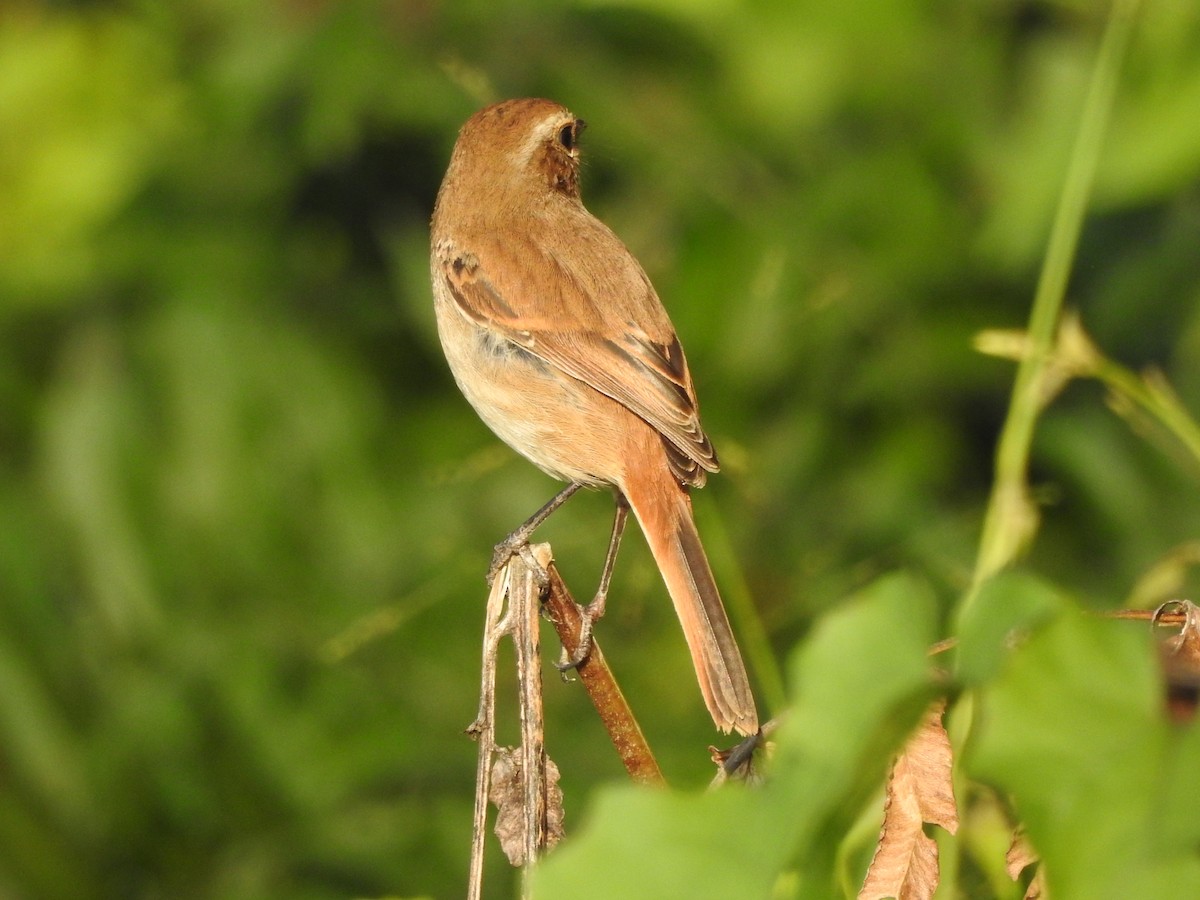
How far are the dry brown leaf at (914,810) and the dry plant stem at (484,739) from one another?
0.55 meters

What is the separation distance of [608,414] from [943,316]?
9.73 feet

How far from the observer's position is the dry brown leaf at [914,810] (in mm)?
1797

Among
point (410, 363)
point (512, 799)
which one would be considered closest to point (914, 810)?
point (512, 799)

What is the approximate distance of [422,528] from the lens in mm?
6250

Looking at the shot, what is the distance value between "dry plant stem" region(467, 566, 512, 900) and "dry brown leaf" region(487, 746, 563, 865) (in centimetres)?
5

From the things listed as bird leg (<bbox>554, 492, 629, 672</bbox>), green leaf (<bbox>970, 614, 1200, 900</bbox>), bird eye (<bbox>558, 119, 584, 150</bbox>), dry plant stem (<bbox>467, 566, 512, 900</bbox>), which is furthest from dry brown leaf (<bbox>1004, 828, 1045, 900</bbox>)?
bird eye (<bbox>558, 119, 584, 150</bbox>)

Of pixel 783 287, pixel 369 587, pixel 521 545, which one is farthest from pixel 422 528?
pixel 521 545

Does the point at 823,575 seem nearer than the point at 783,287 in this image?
Yes

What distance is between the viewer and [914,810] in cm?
181

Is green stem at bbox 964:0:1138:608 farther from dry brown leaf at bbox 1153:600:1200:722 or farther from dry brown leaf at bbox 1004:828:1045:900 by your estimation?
dry brown leaf at bbox 1004:828:1045:900

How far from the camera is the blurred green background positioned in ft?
16.1

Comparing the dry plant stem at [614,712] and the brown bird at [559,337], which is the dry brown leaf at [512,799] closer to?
the dry plant stem at [614,712]

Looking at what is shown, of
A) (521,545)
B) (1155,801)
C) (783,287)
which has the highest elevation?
(1155,801)

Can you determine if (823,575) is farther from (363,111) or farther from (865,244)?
(363,111)
